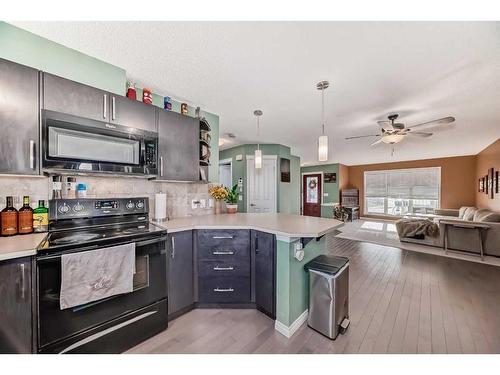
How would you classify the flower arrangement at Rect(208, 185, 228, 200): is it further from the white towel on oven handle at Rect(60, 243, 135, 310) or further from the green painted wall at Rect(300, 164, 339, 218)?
the green painted wall at Rect(300, 164, 339, 218)

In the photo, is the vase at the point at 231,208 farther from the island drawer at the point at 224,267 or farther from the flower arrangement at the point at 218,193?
the island drawer at the point at 224,267

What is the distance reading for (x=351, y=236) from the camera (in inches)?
207

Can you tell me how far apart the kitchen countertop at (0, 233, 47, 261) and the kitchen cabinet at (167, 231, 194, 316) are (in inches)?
34.0

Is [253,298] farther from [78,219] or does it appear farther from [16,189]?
[16,189]

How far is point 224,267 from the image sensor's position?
6.56ft

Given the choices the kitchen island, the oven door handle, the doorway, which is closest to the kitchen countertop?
the oven door handle

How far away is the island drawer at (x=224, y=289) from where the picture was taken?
2.00 metres

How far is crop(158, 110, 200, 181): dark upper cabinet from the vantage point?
81.3 inches

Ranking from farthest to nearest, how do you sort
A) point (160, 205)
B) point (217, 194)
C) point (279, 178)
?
point (279, 178) < point (217, 194) < point (160, 205)

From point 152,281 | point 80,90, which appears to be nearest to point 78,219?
point 152,281

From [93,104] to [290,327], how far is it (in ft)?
8.26

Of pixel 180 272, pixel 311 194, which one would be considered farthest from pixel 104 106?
pixel 311 194

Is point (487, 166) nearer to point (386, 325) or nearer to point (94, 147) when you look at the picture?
point (386, 325)

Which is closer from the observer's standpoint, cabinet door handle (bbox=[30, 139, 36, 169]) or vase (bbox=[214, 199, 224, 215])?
cabinet door handle (bbox=[30, 139, 36, 169])
